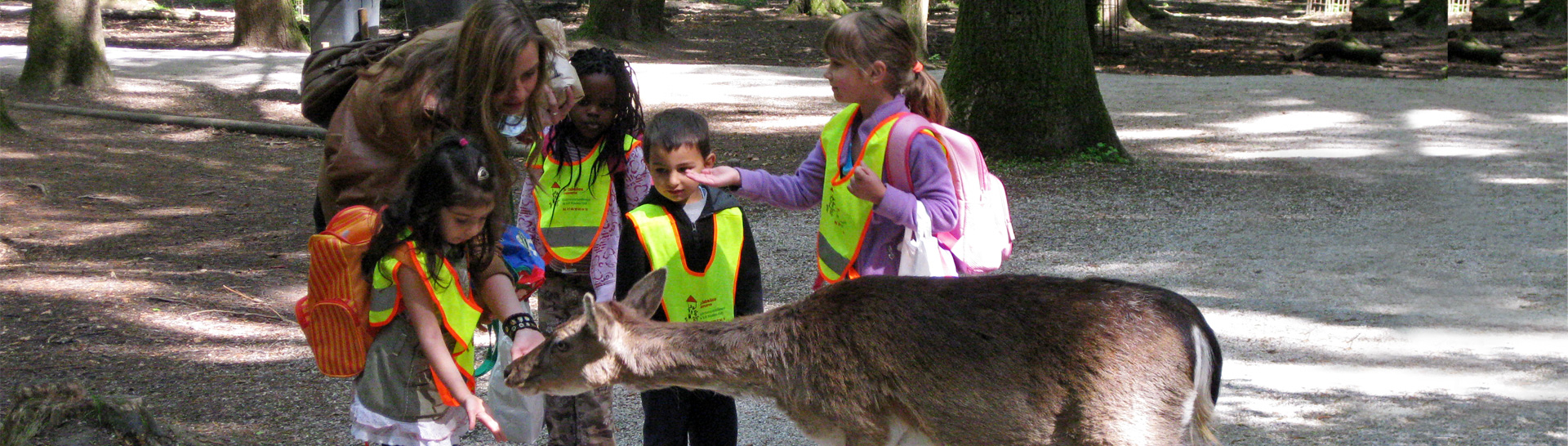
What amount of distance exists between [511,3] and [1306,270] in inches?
232

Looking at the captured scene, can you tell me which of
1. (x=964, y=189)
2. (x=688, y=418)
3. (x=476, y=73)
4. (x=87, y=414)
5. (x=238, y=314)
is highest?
(x=476, y=73)

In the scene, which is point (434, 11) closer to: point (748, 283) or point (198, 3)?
point (748, 283)

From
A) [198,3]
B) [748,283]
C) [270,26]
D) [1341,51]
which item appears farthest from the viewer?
[198,3]

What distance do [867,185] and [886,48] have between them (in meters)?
0.52

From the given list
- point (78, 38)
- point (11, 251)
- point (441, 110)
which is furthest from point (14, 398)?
point (78, 38)

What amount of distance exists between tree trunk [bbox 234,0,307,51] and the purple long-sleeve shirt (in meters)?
17.7

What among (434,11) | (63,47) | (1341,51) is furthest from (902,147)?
(1341,51)

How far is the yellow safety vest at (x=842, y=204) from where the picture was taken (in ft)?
12.6

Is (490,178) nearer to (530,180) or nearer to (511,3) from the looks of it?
(511,3)

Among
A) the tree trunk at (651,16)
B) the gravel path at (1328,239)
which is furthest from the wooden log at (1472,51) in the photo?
the tree trunk at (651,16)

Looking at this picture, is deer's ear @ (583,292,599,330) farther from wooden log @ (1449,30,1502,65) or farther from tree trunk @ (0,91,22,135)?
wooden log @ (1449,30,1502,65)

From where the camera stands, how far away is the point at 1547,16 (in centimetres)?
2295

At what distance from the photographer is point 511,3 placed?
141 inches

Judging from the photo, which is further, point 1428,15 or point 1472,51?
point 1428,15
